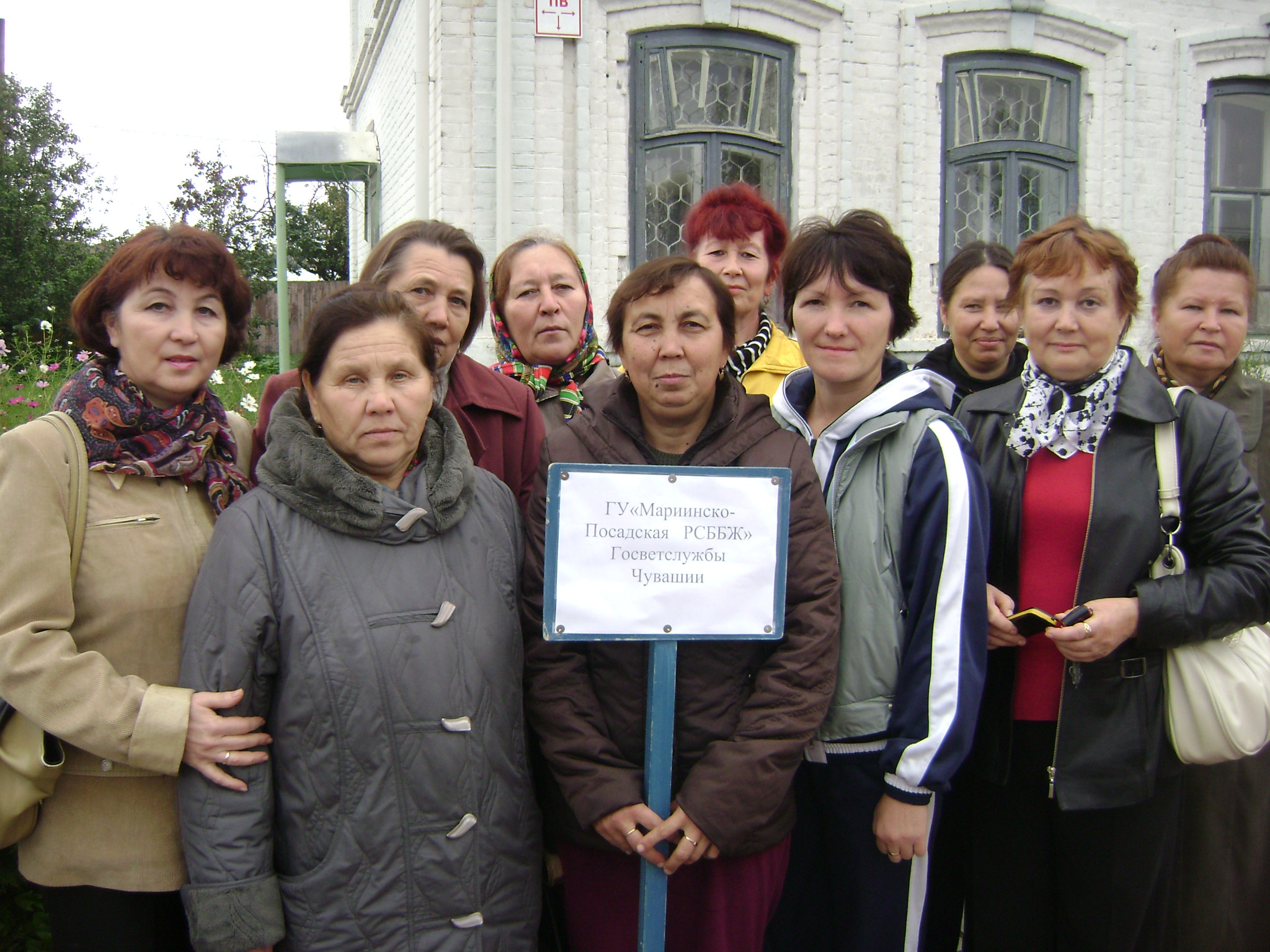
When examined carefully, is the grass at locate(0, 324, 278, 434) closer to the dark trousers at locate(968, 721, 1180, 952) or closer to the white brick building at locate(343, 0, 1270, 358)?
the white brick building at locate(343, 0, 1270, 358)

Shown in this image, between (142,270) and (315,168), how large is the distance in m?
8.42

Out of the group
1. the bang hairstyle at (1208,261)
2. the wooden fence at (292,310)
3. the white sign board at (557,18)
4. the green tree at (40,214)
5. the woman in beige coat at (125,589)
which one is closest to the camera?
the woman in beige coat at (125,589)

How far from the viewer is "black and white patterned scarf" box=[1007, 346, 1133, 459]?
2271 mm

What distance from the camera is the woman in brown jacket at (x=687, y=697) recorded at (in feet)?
6.30

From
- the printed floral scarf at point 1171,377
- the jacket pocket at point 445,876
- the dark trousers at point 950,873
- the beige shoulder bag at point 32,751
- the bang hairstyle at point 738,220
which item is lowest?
the dark trousers at point 950,873

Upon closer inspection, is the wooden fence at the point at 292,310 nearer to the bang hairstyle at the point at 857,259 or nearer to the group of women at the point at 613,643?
the group of women at the point at 613,643

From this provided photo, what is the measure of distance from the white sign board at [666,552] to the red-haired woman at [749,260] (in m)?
1.30

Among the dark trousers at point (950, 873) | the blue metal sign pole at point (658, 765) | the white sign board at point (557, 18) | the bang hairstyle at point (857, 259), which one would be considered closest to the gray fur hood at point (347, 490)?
the blue metal sign pole at point (658, 765)

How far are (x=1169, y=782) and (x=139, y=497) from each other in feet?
8.42

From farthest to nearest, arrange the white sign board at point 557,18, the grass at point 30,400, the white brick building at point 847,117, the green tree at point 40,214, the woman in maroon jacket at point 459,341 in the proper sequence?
the green tree at point 40,214
the white brick building at point 847,117
the white sign board at point 557,18
the woman in maroon jacket at point 459,341
the grass at point 30,400

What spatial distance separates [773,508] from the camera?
6.34 feet

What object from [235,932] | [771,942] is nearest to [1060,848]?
[771,942]

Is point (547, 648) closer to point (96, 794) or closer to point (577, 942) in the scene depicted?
point (577, 942)

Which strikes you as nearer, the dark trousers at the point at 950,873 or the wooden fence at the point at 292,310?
the dark trousers at the point at 950,873
